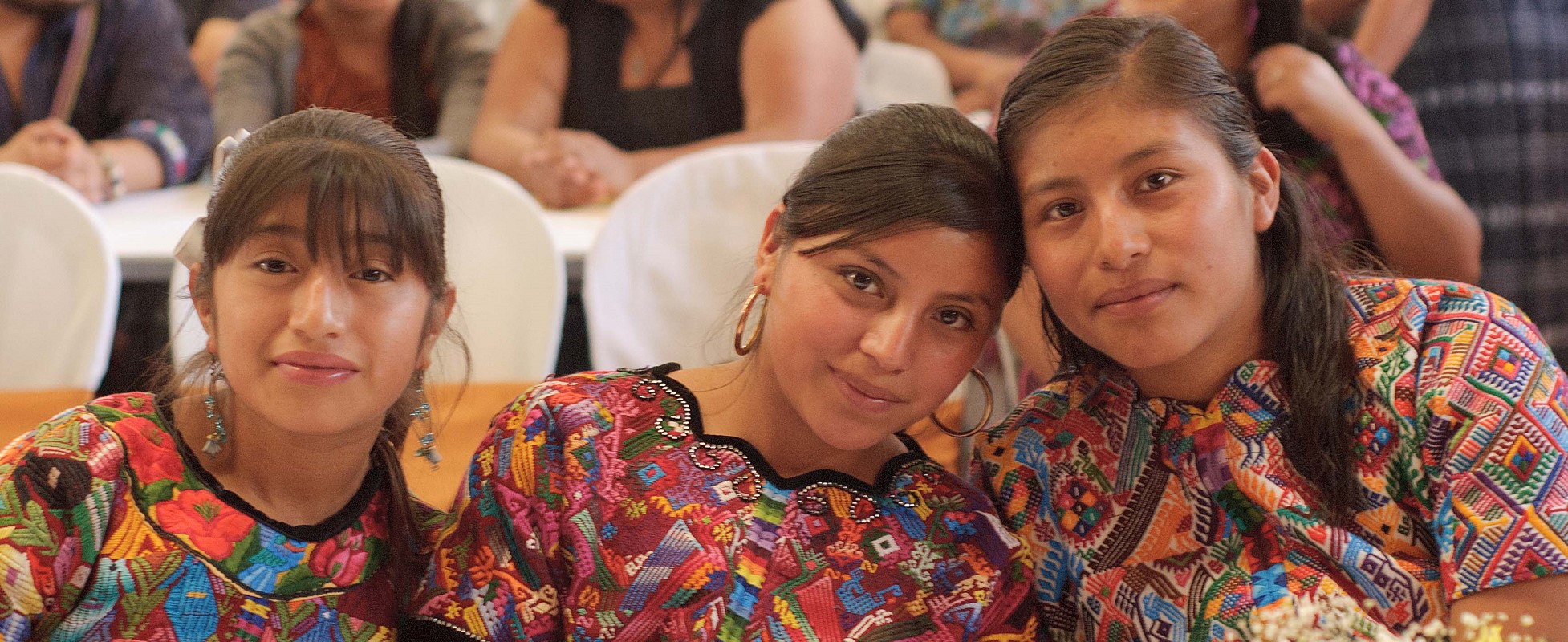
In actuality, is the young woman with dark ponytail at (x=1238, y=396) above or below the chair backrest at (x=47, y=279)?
above

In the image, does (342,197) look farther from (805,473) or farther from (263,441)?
(805,473)

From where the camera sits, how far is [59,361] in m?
2.19

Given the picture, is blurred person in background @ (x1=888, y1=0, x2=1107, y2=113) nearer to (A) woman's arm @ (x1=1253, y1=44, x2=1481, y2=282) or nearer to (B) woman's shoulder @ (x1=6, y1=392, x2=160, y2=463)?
(A) woman's arm @ (x1=1253, y1=44, x2=1481, y2=282)

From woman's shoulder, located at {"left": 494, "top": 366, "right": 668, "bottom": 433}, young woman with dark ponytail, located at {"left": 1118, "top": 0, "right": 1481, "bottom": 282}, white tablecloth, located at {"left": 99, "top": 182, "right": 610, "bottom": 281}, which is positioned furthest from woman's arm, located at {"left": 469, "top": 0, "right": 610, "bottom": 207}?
woman's shoulder, located at {"left": 494, "top": 366, "right": 668, "bottom": 433}

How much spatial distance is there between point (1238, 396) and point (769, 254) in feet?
1.57

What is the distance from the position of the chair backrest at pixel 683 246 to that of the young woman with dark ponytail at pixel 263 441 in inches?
38.5

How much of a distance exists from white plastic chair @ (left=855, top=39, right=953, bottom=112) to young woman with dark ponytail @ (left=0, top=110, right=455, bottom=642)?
2.20 meters

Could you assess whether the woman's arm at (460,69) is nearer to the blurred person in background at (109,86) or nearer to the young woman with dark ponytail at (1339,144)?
the blurred person in background at (109,86)

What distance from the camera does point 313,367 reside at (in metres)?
1.18

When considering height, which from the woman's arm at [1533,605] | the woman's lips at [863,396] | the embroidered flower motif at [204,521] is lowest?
the woman's arm at [1533,605]

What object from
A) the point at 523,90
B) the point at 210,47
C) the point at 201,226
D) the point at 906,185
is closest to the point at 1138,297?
the point at 906,185

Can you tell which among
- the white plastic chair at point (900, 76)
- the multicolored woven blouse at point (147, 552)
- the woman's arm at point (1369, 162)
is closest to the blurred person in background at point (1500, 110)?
the woman's arm at point (1369, 162)

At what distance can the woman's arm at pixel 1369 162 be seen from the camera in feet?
6.35

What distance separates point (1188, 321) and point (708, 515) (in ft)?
1.55
